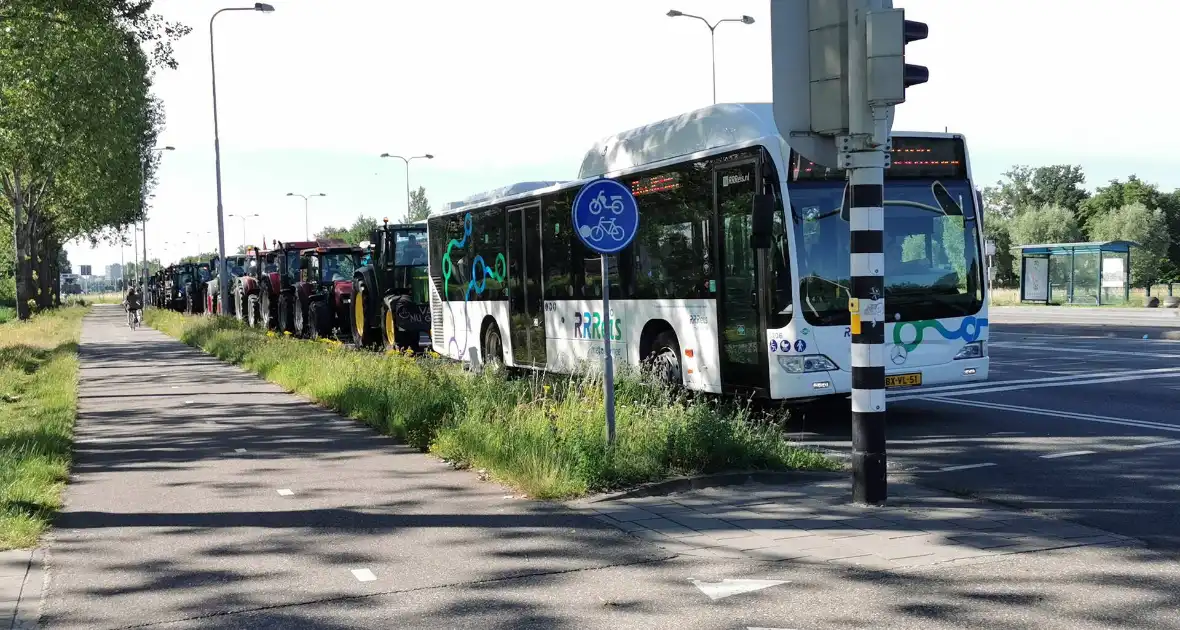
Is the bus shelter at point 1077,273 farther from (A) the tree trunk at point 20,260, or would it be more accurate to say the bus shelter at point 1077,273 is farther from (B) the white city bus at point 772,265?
(A) the tree trunk at point 20,260

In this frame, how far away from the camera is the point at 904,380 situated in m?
11.2

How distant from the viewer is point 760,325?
1115 centimetres

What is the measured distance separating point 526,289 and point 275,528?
9160mm

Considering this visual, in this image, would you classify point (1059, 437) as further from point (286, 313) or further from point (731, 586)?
point (286, 313)

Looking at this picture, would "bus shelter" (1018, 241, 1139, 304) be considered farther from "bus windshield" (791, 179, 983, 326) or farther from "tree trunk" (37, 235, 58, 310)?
"tree trunk" (37, 235, 58, 310)

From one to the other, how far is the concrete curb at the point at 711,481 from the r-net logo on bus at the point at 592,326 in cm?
532

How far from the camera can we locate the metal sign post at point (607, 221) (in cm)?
891

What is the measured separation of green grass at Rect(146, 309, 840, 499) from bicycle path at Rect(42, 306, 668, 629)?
11.7 inches

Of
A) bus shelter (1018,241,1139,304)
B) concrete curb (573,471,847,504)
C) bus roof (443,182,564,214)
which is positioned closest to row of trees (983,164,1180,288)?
bus shelter (1018,241,1139,304)

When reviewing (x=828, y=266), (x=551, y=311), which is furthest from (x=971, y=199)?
(x=551, y=311)

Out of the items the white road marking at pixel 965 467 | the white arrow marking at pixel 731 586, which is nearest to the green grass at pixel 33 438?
the white arrow marking at pixel 731 586

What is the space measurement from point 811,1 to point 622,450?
11.4ft

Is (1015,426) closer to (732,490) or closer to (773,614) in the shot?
(732,490)

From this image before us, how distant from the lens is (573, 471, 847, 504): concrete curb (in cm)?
805
